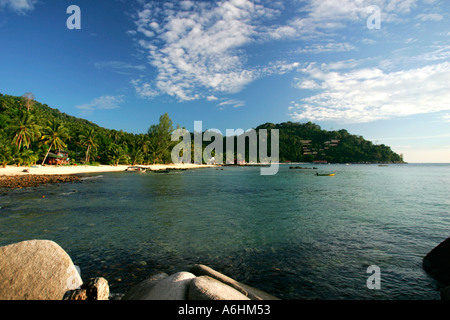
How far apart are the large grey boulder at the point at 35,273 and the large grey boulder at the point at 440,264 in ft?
37.0

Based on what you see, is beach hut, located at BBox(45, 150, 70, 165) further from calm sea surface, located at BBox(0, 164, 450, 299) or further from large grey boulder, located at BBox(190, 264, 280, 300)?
large grey boulder, located at BBox(190, 264, 280, 300)

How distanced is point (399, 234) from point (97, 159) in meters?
108

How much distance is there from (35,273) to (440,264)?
495 inches

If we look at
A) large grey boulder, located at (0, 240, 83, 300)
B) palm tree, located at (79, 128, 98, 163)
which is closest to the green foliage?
palm tree, located at (79, 128, 98, 163)

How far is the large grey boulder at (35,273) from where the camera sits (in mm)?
5234

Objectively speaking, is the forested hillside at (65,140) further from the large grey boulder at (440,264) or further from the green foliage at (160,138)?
the large grey boulder at (440,264)

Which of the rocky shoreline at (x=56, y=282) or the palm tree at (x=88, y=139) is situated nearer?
the rocky shoreline at (x=56, y=282)

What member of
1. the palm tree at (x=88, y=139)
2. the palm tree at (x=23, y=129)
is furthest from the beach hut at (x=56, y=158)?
the palm tree at (x=23, y=129)

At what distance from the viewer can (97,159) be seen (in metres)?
99.1

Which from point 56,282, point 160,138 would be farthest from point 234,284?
point 160,138

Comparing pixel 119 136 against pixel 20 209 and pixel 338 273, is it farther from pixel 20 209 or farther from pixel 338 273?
pixel 338 273

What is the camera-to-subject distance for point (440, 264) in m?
8.27

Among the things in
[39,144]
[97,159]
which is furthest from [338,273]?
[97,159]

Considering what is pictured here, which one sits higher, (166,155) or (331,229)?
(166,155)
